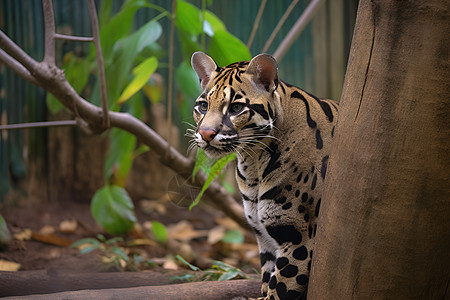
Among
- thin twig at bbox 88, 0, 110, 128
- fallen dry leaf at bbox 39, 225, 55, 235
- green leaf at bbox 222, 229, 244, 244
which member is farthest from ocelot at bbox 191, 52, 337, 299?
fallen dry leaf at bbox 39, 225, 55, 235

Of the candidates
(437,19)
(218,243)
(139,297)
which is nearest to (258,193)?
(139,297)

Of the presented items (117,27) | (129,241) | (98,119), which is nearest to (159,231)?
(129,241)

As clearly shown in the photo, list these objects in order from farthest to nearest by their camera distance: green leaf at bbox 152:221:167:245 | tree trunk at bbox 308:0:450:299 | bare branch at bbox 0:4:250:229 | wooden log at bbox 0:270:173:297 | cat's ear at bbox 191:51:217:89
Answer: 1. green leaf at bbox 152:221:167:245
2. bare branch at bbox 0:4:250:229
3. wooden log at bbox 0:270:173:297
4. cat's ear at bbox 191:51:217:89
5. tree trunk at bbox 308:0:450:299

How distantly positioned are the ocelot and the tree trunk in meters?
0.27

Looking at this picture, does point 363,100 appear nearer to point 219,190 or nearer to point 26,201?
point 219,190

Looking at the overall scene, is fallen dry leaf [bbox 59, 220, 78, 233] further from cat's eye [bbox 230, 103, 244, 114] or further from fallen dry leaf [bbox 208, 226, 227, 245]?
cat's eye [bbox 230, 103, 244, 114]

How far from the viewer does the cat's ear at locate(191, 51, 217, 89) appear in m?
1.89

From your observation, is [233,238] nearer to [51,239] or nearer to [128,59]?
[51,239]

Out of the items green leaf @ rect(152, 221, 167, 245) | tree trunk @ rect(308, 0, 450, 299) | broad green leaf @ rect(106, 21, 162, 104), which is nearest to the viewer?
tree trunk @ rect(308, 0, 450, 299)

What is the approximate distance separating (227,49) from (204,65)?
0.70 metres

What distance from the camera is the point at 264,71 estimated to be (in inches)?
68.6

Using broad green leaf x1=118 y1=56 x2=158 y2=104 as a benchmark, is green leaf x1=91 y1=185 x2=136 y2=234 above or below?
below

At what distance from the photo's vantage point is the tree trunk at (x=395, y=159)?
1343 mm

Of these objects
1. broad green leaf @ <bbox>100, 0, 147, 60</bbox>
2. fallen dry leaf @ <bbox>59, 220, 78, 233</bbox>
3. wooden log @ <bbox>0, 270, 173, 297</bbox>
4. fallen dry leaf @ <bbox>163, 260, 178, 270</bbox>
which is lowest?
fallen dry leaf @ <bbox>59, 220, 78, 233</bbox>
